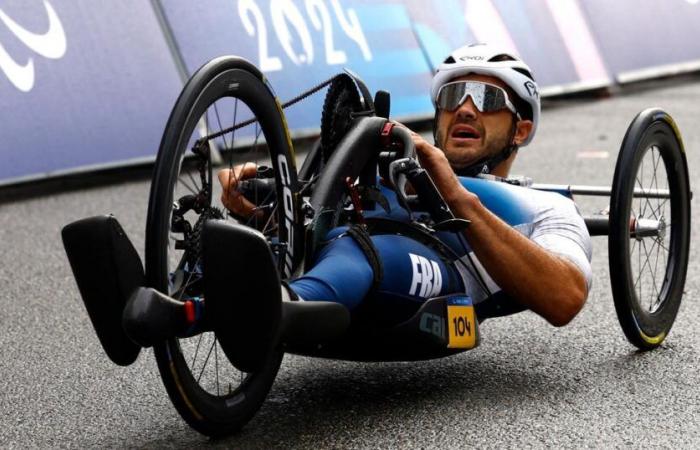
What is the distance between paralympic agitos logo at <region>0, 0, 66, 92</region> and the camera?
25.4ft

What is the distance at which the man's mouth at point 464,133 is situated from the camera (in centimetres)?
428

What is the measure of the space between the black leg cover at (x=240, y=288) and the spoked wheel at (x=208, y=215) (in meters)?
0.02

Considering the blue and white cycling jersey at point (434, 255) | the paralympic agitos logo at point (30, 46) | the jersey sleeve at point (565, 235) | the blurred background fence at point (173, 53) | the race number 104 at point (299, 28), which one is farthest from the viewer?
the race number 104 at point (299, 28)

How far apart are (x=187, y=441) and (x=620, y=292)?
4.70ft

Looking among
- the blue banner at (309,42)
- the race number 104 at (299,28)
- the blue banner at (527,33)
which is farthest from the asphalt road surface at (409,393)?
the blue banner at (527,33)

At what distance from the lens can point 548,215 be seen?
4.13 metres

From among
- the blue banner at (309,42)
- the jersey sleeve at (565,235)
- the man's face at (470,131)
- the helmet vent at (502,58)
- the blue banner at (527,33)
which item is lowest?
the blue banner at (527,33)

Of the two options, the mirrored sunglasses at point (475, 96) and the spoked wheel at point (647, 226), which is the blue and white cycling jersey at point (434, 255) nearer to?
the spoked wheel at point (647, 226)

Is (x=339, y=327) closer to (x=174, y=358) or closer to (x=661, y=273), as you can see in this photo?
(x=174, y=358)

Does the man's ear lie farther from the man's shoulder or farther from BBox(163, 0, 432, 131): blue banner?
BBox(163, 0, 432, 131): blue banner

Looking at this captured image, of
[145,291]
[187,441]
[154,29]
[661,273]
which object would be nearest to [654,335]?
[661,273]

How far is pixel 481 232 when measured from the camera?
3.84m

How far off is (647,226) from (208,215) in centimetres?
157

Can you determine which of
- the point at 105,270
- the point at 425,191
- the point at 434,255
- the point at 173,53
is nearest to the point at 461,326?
the point at 434,255
